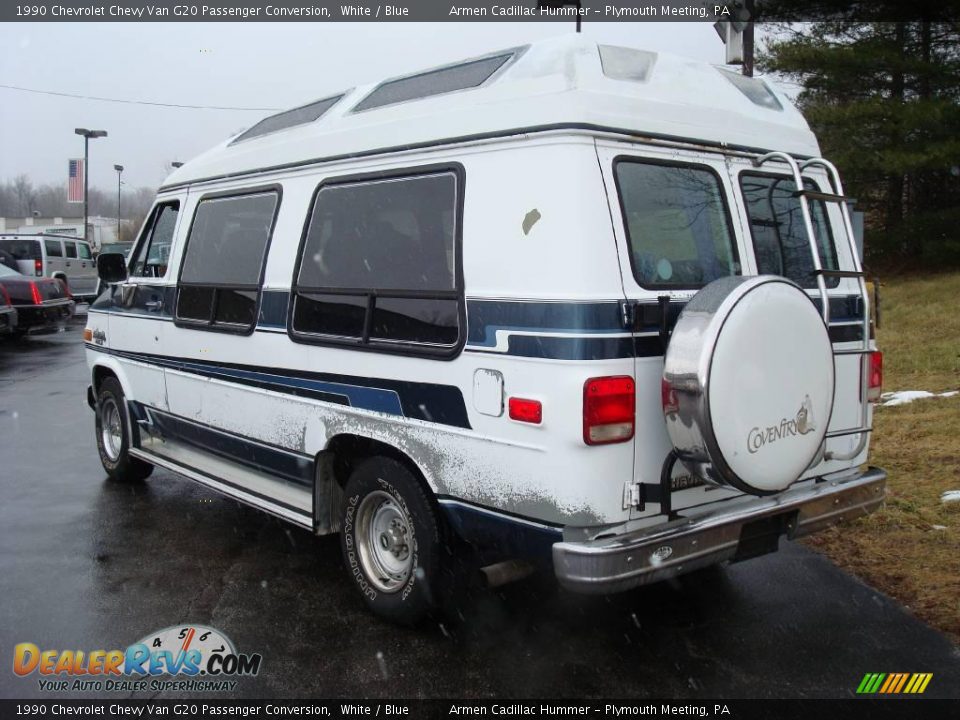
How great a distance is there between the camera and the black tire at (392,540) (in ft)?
12.6

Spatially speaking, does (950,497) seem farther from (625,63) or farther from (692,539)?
(625,63)

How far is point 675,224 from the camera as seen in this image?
3674mm

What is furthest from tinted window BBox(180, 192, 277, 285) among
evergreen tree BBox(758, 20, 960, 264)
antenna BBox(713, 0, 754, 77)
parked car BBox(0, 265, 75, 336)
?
evergreen tree BBox(758, 20, 960, 264)

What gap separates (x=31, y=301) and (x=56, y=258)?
10275mm

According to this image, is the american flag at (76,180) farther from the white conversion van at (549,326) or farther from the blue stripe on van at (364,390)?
the white conversion van at (549,326)

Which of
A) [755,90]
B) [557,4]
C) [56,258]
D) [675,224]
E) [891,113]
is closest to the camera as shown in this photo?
[675,224]

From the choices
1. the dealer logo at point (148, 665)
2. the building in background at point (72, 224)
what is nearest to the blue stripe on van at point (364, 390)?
the dealer logo at point (148, 665)

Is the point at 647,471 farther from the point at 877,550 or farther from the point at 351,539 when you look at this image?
the point at 877,550

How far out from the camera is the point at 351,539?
4320mm

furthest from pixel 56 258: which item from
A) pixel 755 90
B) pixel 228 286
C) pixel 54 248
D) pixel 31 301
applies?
pixel 755 90

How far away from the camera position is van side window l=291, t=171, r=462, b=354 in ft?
12.5

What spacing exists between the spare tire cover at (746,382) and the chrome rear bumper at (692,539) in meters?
0.25

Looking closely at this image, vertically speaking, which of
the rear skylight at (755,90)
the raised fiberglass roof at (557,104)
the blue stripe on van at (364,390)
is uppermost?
the rear skylight at (755,90)

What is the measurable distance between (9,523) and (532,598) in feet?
12.0
